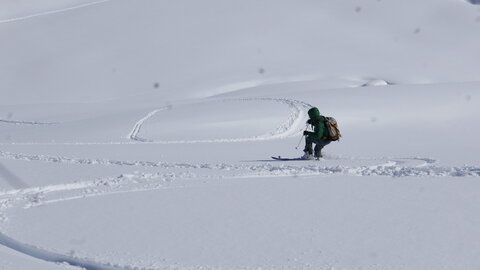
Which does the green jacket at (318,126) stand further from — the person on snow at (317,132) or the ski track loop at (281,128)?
the ski track loop at (281,128)

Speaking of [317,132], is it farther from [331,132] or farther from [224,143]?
[224,143]

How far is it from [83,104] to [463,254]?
28.8 metres

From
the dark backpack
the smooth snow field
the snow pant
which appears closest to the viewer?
the smooth snow field

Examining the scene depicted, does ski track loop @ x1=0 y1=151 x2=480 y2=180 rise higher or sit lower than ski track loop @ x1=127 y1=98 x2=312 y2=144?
lower

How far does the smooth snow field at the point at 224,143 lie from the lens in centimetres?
579

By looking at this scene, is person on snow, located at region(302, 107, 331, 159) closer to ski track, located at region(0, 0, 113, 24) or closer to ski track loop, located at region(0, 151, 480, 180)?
ski track loop, located at region(0, 151, 480, 180)

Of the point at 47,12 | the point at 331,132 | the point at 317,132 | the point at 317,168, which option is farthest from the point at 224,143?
the point at 47,12

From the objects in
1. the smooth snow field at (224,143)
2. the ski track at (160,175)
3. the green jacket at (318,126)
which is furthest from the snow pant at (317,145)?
the smooth snow field at (224,143)

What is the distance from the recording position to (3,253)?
18.2 ft

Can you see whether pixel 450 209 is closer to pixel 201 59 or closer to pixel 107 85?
pixel 107 85

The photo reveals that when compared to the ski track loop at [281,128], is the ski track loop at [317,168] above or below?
below

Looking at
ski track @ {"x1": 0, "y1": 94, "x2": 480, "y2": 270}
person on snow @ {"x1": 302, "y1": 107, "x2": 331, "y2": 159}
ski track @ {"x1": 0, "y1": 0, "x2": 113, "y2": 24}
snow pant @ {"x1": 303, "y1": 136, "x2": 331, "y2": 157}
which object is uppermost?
ski track @ {"x1": 0, "y1": 0, "x2": 113, "y2": 24}

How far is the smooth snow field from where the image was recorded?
5.79 m

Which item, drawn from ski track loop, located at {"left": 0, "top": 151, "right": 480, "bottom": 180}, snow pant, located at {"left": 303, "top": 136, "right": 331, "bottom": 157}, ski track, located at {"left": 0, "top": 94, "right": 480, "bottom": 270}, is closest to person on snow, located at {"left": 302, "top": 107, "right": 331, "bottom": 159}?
snow pant, located at {"left": 303, "top": 136, "right": 331, "bottom": 157}
